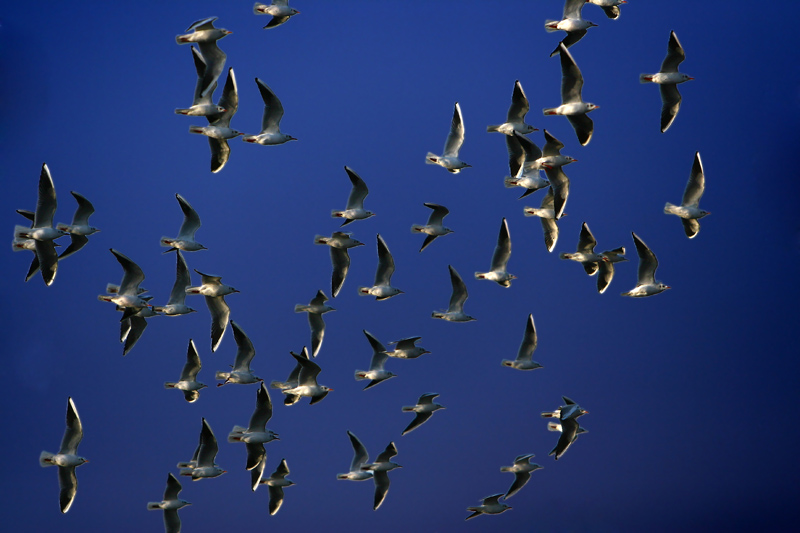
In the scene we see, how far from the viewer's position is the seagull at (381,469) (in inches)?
501

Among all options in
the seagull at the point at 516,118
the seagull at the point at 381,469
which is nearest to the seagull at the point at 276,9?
the seagull at the point at 516,118

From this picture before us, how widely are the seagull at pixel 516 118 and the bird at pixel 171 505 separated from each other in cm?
601

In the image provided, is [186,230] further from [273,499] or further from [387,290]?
[273,499]

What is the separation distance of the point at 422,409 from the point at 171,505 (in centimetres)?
343

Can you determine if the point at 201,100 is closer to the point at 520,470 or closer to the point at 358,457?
the point at 358,457

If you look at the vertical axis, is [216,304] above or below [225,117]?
below

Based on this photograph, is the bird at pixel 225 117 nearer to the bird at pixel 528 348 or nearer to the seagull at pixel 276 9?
the seagull at pixel 276 9

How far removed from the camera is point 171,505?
12453 mm

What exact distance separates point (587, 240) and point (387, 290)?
2.61 m

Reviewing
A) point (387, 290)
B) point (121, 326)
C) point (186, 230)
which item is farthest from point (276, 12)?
point (121, 326)

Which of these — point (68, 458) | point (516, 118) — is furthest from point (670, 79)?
point (68, 458)

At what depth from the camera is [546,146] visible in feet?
38.9

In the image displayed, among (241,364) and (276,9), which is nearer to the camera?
(276,9)

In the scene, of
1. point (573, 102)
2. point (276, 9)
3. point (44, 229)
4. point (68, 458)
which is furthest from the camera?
point (68, 458)
